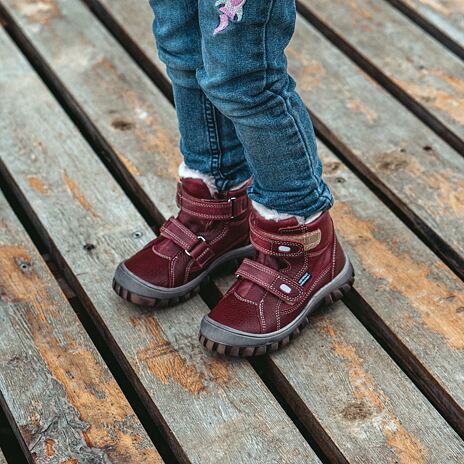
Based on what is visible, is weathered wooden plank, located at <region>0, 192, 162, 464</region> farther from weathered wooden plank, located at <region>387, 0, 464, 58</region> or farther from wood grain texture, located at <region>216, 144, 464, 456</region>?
weathered wooden plank, located at <region>387, 0, 464, 58</region>

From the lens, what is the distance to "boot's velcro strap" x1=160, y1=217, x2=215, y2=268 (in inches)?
65.8

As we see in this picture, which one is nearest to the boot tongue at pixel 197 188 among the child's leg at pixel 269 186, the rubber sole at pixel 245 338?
the child's leg at pixel 269 186

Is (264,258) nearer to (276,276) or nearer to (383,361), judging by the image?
(276,276)

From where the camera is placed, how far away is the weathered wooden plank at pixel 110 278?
57.6 inches

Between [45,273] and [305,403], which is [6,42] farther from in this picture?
[305,403]

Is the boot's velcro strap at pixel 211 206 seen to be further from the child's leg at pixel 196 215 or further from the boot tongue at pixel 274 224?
the boot tongue at pixel 274 224

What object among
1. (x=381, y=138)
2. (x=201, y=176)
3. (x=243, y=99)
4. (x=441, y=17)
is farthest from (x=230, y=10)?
(x=441, y=17)

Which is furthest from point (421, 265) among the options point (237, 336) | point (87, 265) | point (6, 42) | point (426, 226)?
point (6, 42)

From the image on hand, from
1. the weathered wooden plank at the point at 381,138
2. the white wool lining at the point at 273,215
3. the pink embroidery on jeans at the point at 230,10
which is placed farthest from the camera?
the weathered wooden plank at the point at 381,138

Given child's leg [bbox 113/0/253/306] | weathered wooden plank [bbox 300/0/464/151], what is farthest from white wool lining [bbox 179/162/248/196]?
weathered wooden plank [bbox 300/0/464/151]

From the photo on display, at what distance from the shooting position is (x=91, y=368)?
1.58 m

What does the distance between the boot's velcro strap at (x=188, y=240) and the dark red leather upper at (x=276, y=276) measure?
0.11 m

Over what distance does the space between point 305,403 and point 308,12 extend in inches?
52.9

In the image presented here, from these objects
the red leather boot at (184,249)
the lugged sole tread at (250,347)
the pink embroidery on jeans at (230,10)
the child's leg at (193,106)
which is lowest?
the lugged sole tread at (250,347)
